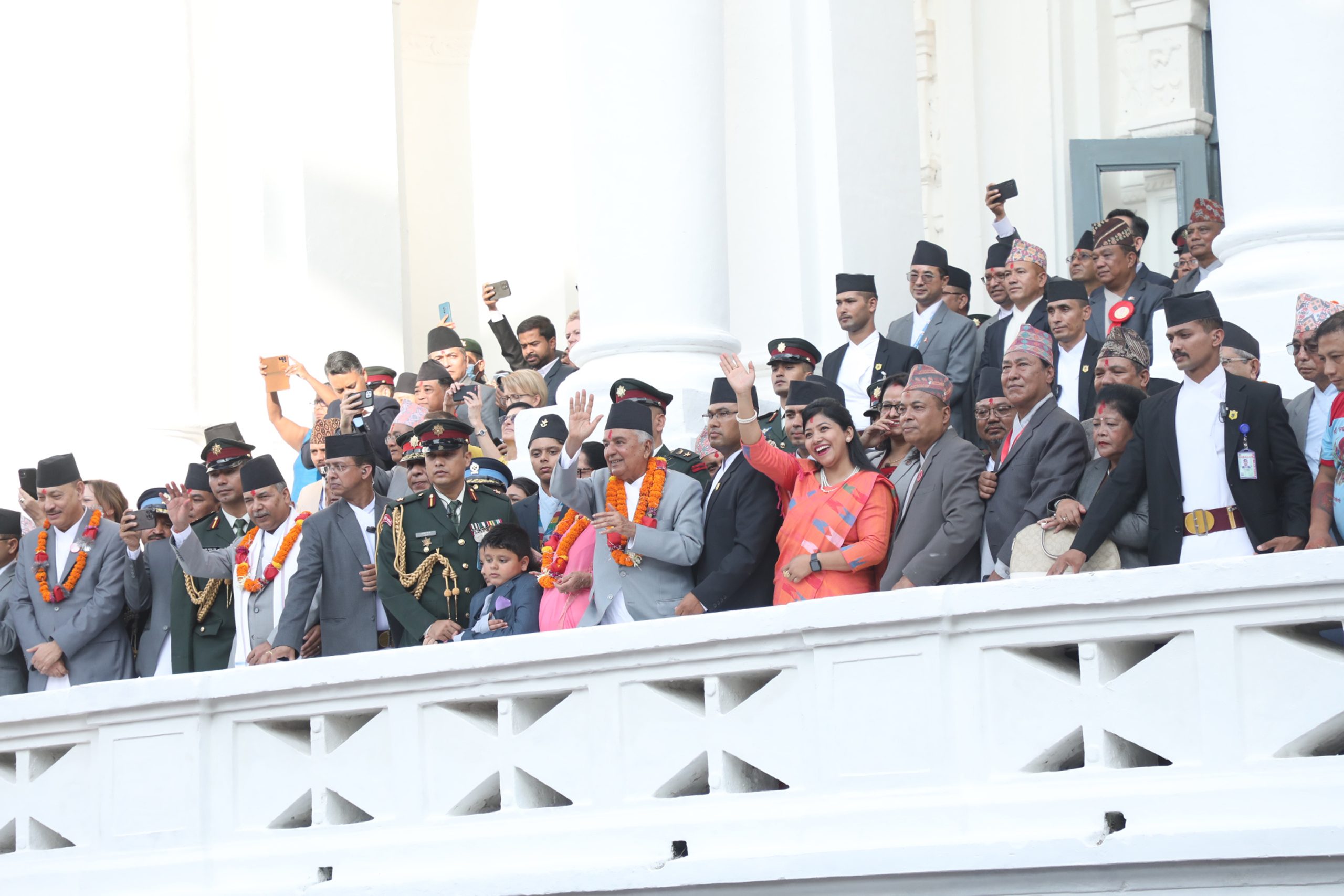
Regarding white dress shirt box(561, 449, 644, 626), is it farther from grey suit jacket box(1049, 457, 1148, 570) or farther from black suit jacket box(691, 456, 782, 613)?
grey suit jacket box(1049, 457, 1148, 570)

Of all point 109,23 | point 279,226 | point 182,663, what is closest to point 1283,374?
point 182,663

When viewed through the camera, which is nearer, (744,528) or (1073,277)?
(744,528)

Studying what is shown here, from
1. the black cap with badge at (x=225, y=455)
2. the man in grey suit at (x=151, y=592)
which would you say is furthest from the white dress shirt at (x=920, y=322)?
the man in grey suit at (x=151, y=592)

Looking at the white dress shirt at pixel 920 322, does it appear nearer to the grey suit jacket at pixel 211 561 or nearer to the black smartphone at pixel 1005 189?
the black smartphone at pixel 1005 189

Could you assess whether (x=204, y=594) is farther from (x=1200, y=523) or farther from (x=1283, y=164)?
(x=1283, y=164)

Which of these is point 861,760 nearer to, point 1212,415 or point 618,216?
point 1212,415

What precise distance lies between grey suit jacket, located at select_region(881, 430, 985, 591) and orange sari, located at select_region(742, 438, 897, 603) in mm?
83

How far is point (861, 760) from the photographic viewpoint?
17.6 feet

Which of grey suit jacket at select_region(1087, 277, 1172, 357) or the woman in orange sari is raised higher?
grey suit jacket at select_region(1087, 277, 1172, 357)

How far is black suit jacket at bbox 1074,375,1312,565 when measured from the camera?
6.01 metres

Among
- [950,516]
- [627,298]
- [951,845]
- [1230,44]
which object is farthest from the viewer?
[627,298]

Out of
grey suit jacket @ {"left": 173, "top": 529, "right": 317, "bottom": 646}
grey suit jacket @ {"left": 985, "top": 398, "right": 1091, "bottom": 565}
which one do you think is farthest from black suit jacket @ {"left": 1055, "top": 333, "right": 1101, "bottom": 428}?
grey suit jacket @ {"left": 173, "top": 529, "right": 317, "bottom": 646}

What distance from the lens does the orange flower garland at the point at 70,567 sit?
876cm

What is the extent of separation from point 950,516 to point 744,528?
0.85m
